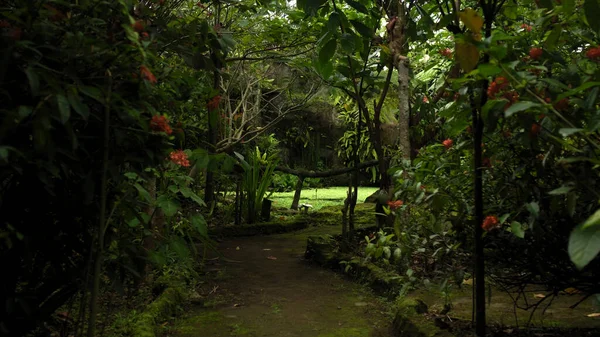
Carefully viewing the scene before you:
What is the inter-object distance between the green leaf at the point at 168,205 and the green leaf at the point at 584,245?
5.05 feet

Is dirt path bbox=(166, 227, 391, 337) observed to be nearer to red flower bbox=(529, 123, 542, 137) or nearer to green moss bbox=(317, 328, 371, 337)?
green moss bbox=(317, 328, 371, 337)

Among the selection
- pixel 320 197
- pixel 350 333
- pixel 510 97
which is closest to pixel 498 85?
pixel 510 97

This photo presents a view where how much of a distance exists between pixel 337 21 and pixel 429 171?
738 millimetres

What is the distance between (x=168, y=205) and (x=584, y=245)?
1.63 meters

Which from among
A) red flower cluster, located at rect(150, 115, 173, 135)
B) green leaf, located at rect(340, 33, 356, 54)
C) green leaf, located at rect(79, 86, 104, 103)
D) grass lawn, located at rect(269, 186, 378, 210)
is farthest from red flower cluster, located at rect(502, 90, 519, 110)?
grass lawn, located at rect(269, 186, 378, 210)

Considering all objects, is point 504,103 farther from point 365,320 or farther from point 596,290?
point 365,320

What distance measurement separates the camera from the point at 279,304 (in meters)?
3.62

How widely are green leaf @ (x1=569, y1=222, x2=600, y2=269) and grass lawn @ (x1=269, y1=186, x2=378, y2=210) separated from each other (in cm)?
805

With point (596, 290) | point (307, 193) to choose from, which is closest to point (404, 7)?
point (596, 290)

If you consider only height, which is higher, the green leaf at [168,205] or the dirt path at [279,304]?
the green leaf at [168,205]

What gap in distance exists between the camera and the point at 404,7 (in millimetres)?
4688

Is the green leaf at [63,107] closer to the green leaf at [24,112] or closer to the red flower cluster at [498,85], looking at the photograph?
the green leaf at [24,112]

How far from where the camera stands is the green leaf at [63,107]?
3.96 ft

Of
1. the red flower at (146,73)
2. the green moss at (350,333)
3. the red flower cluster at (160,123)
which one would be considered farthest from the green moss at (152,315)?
the red flower at (146,73)
